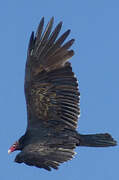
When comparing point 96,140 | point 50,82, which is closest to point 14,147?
point 50,82

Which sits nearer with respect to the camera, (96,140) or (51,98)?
(96,140)

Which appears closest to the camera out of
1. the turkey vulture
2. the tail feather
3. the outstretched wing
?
the turkey vulture

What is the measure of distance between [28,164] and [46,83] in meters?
2.39

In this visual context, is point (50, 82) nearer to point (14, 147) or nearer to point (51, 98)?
point (51, 98)

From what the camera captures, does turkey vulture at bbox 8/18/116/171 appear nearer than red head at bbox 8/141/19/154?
Yes

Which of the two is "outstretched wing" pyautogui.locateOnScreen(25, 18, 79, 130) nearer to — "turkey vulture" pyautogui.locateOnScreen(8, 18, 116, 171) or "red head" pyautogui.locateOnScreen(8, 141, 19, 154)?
"turkey vulture" pyautogui.locateOnScreen(8, 18, 116, 171)

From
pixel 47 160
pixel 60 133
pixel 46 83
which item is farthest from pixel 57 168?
pixel 46 83

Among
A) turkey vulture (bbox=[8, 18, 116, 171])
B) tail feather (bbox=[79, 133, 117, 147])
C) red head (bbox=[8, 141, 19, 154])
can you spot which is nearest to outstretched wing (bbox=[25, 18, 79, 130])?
turkey vulture (bbox=[8, 18, 116, 171])

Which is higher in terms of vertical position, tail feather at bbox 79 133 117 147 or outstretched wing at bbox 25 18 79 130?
outstretched wing at bbox 25 18 79 130

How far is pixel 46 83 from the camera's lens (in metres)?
14.4

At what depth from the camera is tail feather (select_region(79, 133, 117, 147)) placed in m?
13.8

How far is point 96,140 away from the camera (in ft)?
45.8

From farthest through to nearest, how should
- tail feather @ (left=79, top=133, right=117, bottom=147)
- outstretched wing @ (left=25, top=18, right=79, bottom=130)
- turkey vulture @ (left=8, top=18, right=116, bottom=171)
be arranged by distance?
outstretched wing @ (left=25, top=18, right=79, bottom=130) → tail feather @ (left=79, top=133, right=117, bottom=147) → turkey vulture @ (left=8, top=18, right=116, bottom=171)

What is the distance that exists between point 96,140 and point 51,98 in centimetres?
115
